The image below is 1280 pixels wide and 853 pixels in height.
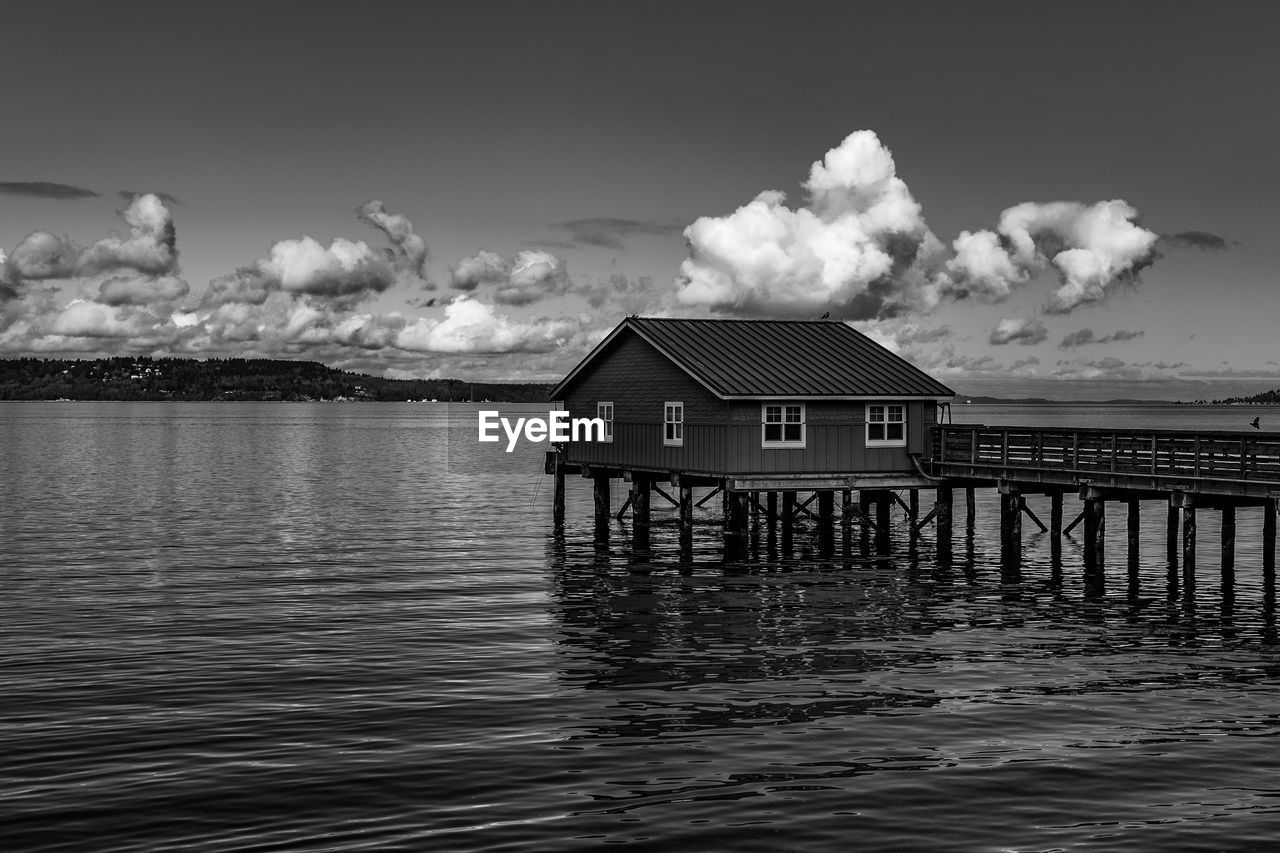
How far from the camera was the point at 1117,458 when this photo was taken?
35531mm

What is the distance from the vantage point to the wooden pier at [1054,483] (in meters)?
32.8

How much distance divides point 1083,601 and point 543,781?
64.5ft

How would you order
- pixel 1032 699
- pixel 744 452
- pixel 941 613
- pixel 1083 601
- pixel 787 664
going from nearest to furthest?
pixel 1032 699
pixel 787 664
pixel 941 613
pixel 1083 601
pixel 744 452

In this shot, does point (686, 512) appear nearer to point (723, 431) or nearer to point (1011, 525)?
point (723, 431)

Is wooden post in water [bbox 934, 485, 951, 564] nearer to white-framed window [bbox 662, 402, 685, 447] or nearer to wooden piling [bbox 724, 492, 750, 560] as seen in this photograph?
wooden piling [bbox 724, 492, 750, 560]

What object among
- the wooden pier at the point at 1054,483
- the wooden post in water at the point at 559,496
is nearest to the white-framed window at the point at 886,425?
the wooden pier at the point at 1054,483

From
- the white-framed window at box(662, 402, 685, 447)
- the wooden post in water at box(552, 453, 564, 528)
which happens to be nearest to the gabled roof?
the white-framed window at box(662, 402, 685, 447)

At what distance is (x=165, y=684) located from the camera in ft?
73.9

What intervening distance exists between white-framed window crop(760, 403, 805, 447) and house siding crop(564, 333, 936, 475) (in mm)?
165

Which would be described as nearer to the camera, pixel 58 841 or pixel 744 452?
pixel 58 841

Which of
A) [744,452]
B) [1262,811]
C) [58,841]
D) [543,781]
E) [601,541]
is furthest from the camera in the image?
[601,541]

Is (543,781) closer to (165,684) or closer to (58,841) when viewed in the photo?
(58,841)

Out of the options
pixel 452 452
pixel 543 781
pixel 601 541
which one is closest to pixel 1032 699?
pixel 543 781

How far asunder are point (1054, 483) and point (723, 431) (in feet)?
30.9
